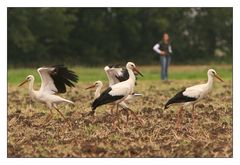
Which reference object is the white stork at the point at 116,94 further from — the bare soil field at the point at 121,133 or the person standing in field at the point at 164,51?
the person standing in field at the point at 164,51

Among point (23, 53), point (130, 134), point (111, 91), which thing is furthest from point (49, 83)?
point (23, 53)

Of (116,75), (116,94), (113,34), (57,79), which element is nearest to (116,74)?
(116,75)

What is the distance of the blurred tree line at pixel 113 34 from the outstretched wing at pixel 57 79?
2407cm

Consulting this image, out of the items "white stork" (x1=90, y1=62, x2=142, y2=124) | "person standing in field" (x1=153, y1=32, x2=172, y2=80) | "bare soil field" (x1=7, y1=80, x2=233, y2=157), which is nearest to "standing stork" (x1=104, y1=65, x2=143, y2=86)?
"bare soil field" (x1=7, y1=80, x2=233, y2=157)

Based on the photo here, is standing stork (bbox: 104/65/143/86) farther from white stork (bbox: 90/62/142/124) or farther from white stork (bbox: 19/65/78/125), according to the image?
white stork (bbox: 90/62/142/124)

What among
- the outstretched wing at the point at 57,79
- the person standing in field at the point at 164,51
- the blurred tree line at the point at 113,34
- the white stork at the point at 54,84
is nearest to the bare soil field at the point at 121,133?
the white stork at the point at 54,84

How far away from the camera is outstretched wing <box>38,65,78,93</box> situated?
9.55 metres

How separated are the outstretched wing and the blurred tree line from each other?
2407cm

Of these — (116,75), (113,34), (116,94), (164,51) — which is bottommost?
(116,94)

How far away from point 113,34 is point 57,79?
92.0ft

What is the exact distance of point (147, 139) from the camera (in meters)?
7.74

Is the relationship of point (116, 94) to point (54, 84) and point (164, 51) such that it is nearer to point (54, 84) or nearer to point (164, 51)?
point (54, 84)

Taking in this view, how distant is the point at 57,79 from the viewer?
31.7 ft
